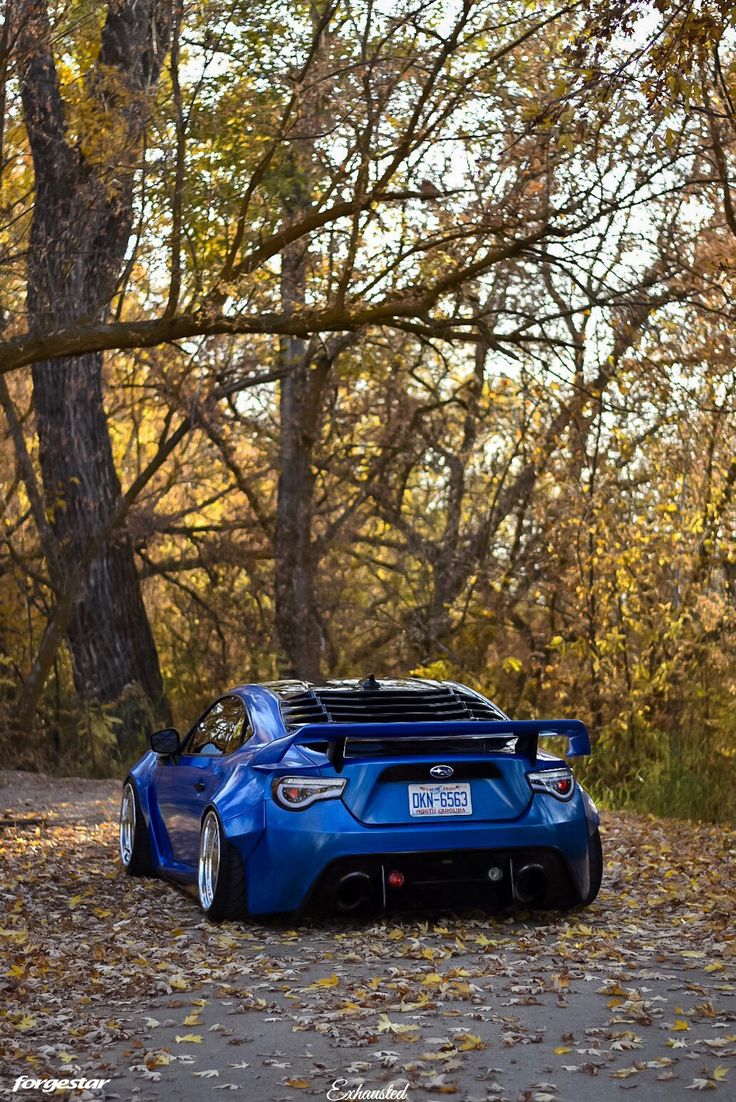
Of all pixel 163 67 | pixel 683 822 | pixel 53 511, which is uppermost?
pixel 163 67

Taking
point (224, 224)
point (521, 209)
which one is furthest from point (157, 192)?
point (521, 209)

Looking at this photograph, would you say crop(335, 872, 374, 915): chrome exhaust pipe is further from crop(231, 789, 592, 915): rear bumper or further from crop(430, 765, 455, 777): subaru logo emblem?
crop(430, 765, 455, 777): subaru logo emblem

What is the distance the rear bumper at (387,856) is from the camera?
26.5 feet

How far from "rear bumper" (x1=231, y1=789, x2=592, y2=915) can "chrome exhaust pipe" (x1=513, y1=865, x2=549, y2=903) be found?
34 mm

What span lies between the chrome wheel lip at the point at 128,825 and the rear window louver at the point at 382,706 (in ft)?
7.17

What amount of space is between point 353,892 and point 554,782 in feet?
4.33

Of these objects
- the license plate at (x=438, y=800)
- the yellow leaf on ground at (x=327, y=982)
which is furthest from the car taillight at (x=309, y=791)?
the yellow leaf on ground at (x=327, y=982)

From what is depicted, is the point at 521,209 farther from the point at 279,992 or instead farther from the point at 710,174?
the point at 279,992

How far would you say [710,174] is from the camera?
49.9 ft

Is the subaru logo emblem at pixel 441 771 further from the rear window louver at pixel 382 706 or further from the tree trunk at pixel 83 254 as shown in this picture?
the tree trunk at pixel 83 254

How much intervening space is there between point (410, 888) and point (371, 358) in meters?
15.1

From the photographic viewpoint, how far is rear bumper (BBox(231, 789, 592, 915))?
8.06 meters

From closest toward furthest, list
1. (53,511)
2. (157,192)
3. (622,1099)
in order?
1. (622,1099)
2. (157,192)
3. (53,511)

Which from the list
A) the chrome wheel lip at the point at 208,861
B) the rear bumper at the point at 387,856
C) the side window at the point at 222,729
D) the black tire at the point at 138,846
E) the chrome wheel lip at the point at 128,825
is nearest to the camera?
the rear bumper at the point at 387,856
